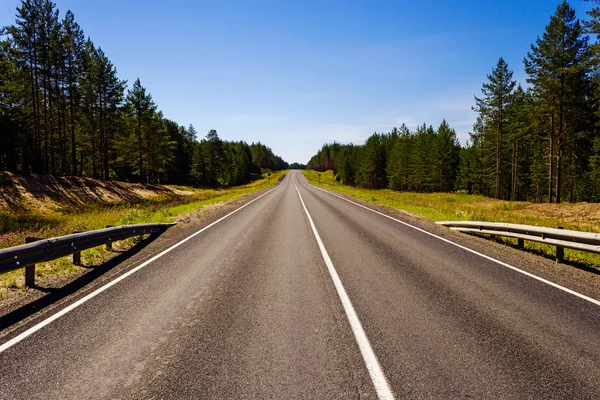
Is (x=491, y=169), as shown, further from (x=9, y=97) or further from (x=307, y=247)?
(x=9, y=97)

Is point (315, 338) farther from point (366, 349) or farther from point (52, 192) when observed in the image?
point (52, 192)

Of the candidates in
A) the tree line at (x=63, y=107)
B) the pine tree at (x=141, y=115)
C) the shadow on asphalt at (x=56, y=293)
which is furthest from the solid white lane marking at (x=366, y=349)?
the pine tree at (x=141, y=115)

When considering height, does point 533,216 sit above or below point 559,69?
below

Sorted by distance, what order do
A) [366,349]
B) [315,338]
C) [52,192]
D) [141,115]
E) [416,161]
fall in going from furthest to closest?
[416,161]
[141,115]
[52,192]
[315,338]
[366,349]

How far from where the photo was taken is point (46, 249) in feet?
20.4

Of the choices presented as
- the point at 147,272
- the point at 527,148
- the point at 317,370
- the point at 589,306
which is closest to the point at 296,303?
the point at 317,370

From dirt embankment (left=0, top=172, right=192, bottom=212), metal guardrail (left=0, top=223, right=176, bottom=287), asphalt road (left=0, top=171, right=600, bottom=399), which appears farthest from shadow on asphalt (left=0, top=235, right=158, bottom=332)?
dirt embankment (left=0, top=172, right=192, bottom=212)

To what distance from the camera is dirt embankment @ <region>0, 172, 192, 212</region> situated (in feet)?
77.1

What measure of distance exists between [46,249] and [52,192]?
26577 millimetres

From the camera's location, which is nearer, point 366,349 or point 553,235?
point 366,349

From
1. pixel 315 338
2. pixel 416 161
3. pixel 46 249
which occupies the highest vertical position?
pixel 416 161

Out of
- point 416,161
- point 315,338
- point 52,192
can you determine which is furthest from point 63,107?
point 416,161

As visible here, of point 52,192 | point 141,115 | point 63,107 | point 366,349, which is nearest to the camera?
point 366,349

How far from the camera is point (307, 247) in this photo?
30.9 ft
